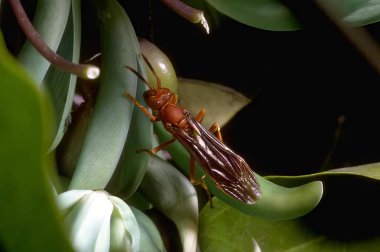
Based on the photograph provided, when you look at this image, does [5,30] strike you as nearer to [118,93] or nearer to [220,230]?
[118,93]

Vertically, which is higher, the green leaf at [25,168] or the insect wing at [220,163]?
the green leaf at [25,168]

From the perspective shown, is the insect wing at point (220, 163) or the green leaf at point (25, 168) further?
the insect wing at point (220, 163)

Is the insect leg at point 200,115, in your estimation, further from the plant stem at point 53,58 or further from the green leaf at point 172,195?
the plant stem at point 53,58

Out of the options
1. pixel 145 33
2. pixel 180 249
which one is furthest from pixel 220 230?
pixel 145 33

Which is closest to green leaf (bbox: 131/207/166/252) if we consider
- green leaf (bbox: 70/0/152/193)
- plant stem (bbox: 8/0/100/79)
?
green leaf (bbox: 70/0/152/193)

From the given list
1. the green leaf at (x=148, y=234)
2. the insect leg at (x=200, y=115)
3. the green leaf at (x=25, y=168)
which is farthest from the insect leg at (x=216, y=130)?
the green leaf at (x=25, y=168)

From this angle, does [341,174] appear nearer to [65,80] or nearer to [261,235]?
[261,235]

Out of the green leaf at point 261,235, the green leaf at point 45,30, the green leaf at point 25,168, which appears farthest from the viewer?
the green leaf at point 261,235

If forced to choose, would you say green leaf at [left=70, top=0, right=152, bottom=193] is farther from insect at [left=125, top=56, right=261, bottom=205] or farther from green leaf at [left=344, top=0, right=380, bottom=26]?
green leaf at [left=344, top=0, right=380, bottom=26]
